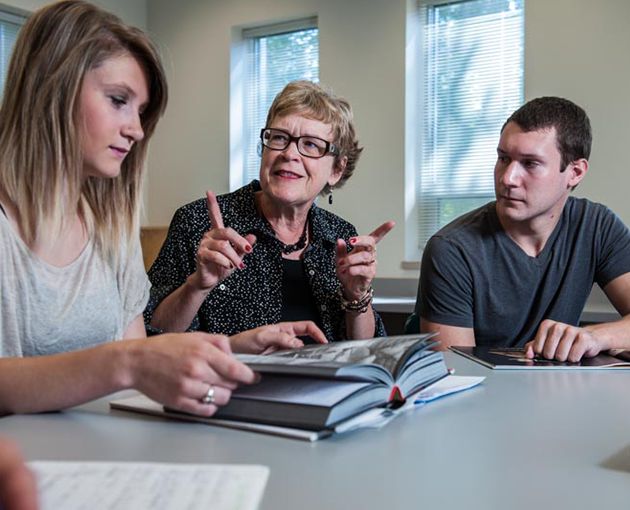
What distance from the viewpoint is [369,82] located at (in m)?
4.67

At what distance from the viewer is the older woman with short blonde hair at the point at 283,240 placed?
→ 6.52 feet

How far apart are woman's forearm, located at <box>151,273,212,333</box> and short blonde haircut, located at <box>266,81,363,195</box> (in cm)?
63

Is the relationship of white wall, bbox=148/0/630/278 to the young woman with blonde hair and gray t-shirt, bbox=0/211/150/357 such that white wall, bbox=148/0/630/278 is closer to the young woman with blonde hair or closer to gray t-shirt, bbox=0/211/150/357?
the young woman with blonde hair

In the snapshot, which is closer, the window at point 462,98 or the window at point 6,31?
the window at point 462,98

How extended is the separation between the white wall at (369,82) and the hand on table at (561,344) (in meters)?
2.42

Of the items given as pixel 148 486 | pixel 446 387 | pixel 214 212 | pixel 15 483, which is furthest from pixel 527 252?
pixel 15 483

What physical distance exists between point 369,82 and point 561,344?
350cm

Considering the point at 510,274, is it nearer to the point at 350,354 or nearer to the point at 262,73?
the point at 350,354

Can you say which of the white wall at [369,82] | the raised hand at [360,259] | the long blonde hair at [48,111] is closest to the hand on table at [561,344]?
the raised hand at [360,259]

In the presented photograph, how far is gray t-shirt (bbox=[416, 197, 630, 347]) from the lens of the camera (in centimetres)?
203

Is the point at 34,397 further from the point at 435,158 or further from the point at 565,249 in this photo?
the point at 435,158

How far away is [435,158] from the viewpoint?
184 inches

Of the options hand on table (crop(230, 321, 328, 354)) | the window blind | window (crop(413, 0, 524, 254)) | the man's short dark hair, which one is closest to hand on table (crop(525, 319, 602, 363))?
hand on table (crop(230, 321, 328, 354))

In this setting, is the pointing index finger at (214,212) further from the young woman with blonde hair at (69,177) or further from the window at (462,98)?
the window at (462,98)
